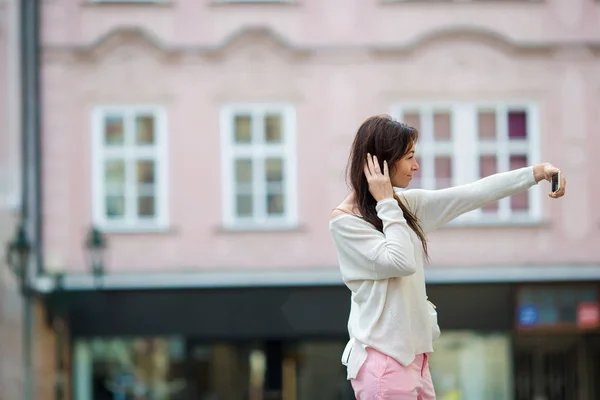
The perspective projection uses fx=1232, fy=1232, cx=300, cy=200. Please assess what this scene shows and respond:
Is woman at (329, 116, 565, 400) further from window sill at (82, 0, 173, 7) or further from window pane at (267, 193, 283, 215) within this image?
window sill at (82, 0, 173, 7)

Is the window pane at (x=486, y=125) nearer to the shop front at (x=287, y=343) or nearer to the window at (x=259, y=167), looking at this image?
the shop front at (x=287, y=343)

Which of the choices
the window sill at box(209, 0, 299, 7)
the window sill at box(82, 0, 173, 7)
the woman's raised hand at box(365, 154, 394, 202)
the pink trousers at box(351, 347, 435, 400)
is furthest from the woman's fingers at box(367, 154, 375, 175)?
the window sill at box(82, 0, 173, 7)

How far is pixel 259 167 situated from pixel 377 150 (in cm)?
1098

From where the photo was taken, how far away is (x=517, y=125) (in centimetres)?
1389

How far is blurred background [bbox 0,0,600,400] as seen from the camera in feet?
45.3

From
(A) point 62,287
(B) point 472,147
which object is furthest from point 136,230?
(B) point 472,147

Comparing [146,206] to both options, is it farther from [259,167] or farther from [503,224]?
[503,224]

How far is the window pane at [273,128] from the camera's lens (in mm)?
13797

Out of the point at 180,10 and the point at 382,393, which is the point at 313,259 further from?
the point at 382,393

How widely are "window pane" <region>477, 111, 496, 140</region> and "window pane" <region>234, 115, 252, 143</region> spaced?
256 centimetres

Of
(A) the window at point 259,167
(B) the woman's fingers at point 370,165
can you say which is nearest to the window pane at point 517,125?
(A) the window at point 259,167

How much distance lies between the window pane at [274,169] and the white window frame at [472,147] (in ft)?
4.66

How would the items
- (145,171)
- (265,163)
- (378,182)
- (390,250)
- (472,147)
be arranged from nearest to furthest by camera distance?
(390,250) → (378,182) → (472,147) → (265,163) → (145,171)

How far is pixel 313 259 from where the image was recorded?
45.4 feet
